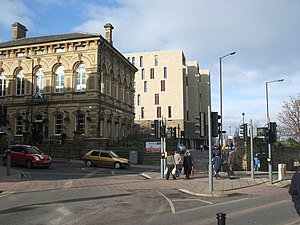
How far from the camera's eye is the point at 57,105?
129ft

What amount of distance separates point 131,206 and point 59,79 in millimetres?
31058

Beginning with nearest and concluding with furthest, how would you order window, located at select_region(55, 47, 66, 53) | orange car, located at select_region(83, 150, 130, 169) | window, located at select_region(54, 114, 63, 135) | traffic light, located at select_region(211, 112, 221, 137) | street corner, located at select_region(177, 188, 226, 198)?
street corner, located at select_region(177, 188, 226, 198), traffic light, located at select_region(211, 112, 221, 137), orange car, located at select_region(83, 150, 130, 169), window, located at select_region(54, 114, 63, 135), window, located at select_region(55, 47, 66, 53)

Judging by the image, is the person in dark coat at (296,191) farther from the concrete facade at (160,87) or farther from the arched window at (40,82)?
the concrete facade at (160,87)

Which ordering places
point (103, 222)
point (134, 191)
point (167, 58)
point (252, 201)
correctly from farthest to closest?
point (167, 58), point (134, 191), point (252, 201), point (103, 222)

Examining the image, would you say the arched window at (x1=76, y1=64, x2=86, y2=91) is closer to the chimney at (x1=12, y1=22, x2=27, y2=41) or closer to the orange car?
the orange car

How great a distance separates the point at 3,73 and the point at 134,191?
32890mm

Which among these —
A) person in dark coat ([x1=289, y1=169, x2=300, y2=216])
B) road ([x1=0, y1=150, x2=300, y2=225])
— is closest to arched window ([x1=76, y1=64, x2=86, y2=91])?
road ([x1=0, y1=150, x2=300, y2=225])

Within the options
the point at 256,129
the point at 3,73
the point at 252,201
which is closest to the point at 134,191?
the point at 252,201

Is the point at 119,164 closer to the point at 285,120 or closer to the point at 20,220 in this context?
the point at 20,220

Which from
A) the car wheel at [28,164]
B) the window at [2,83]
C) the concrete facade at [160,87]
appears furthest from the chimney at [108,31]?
the concrete facade at [160,87]

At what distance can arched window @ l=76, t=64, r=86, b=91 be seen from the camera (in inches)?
1543

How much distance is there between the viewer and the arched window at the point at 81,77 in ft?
129

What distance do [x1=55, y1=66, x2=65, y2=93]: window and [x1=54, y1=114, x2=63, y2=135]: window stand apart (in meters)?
2.88

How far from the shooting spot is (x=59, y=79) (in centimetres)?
4019
